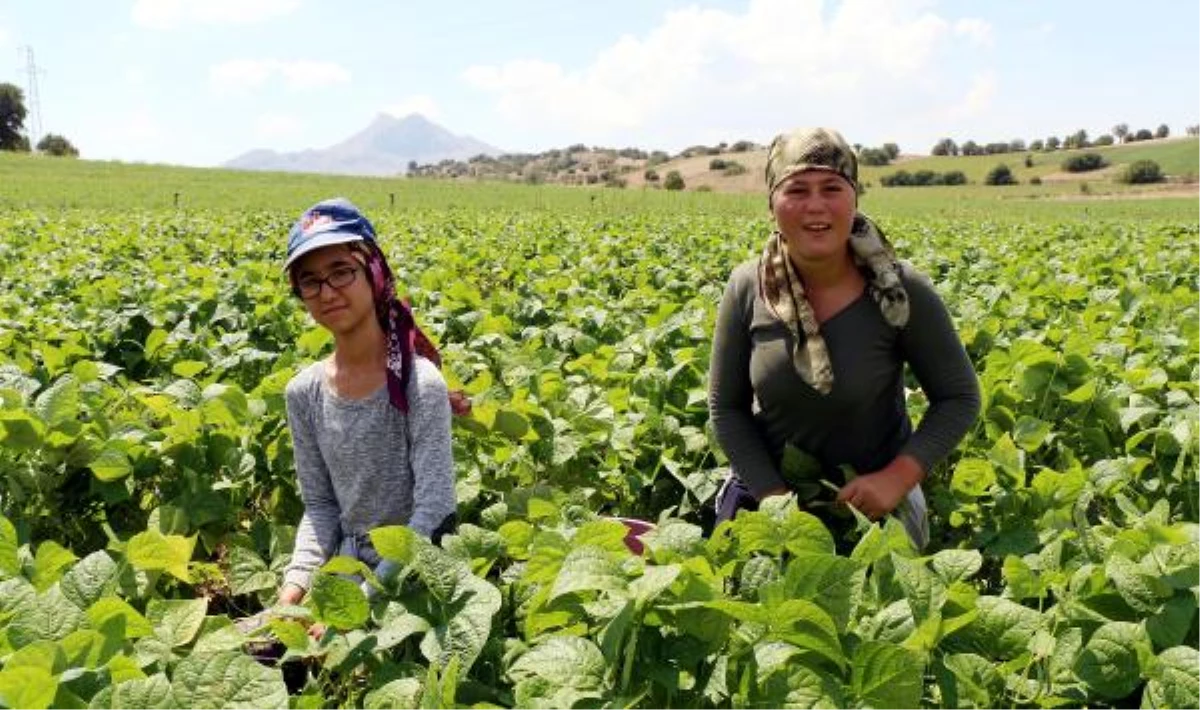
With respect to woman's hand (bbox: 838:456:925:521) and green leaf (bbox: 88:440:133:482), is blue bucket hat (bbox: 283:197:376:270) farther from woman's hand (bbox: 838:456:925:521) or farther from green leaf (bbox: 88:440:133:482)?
woman's hand (bbox: 838:456:925:521)

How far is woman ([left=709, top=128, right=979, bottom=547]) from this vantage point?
2682 millimetres

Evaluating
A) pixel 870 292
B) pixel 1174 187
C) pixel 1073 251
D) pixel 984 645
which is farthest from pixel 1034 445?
pixel 1174 187

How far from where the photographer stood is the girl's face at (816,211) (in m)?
2.65

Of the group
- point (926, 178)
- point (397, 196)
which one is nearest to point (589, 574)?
point (397, 196)

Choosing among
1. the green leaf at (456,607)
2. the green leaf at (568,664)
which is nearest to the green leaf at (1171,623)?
the green leaf at (568,664)

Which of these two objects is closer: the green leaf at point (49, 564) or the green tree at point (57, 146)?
the green leaf at point (49, 564)

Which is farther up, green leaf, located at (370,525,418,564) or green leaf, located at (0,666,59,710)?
green leaf, located at (370,525,418,564)

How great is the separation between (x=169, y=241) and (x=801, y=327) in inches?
413

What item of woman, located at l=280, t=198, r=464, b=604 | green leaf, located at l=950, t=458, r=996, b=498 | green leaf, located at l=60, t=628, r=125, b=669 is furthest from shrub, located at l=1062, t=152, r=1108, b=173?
green leaf, located at l=60, t=628, r=125, b=669

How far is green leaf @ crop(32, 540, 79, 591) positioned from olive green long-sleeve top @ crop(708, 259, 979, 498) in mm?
1825

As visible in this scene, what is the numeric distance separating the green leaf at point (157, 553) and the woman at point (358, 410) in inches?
16.5

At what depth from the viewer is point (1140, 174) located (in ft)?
217

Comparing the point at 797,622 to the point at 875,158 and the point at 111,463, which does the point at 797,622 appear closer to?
the point at 111,463

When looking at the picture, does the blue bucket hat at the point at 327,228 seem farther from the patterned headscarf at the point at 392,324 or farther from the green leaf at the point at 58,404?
the green leaf at the point at 58,404
